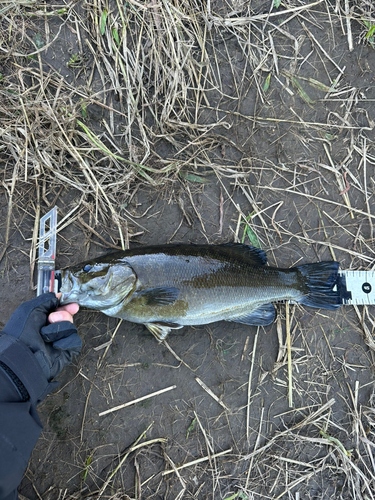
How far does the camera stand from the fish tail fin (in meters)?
3.55

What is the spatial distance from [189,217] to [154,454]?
2692 millimetres

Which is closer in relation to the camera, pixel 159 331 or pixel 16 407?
pixel 16 407

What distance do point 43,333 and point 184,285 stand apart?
A: 1.36 meters

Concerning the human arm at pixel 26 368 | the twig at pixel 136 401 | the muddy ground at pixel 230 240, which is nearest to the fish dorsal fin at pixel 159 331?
the muddy ground at pixel 230 240

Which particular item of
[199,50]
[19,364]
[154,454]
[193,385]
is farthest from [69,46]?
[154,454]

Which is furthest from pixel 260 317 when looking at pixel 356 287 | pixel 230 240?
pixel 356 287

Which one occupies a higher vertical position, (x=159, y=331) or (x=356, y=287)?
(x=159, y=331)

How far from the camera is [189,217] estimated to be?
12.2 ft

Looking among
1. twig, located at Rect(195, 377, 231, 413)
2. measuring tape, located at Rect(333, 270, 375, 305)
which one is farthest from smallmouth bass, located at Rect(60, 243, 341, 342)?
twig, located at Rect(195, 377, 231, 413)

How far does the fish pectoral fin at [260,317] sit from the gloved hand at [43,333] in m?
1.70

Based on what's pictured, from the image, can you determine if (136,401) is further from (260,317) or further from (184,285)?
(260,317)

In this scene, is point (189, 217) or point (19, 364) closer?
point (19, 364)

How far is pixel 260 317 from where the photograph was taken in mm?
3502

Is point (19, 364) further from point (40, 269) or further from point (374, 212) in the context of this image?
point (374, 212)
